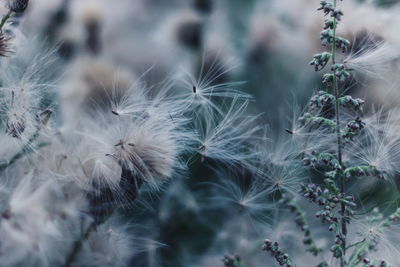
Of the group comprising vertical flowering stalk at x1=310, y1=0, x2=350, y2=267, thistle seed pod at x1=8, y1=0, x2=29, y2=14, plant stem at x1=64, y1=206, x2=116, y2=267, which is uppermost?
thistle seed pod at x1=8, y1=0, x2=29, y2=14

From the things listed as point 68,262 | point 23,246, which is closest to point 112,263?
point 68,262

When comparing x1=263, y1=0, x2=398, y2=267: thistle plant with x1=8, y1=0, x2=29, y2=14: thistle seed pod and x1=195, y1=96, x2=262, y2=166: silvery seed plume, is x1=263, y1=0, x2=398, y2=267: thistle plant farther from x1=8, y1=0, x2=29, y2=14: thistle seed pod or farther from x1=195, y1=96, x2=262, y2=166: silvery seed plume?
x1=8, y1=0, x2=29, y2=14: thistle seed pod

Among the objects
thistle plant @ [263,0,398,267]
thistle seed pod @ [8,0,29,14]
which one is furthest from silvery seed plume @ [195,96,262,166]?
thistle seed pod @ [8,0,29,14]

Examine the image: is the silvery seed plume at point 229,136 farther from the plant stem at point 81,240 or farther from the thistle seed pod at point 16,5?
the thistle seed pod at point 16,5

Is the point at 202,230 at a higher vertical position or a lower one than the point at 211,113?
lower

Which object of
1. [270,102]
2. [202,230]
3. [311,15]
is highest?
[311,15]

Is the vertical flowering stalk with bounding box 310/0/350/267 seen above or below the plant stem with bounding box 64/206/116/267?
above

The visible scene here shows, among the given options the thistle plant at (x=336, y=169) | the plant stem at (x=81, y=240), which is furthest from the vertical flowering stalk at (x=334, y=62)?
the plant stem at (x=81, y=240)

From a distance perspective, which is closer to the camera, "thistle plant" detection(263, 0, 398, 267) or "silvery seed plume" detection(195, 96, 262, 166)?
"thistle plant" detection(263, 0, 398, 267)

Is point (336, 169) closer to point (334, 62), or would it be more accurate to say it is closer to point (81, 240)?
point (334, 62)

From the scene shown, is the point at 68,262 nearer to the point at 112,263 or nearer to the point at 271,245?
the point at 112,263

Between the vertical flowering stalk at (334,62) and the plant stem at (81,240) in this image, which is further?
the plant stem at (81,240)
